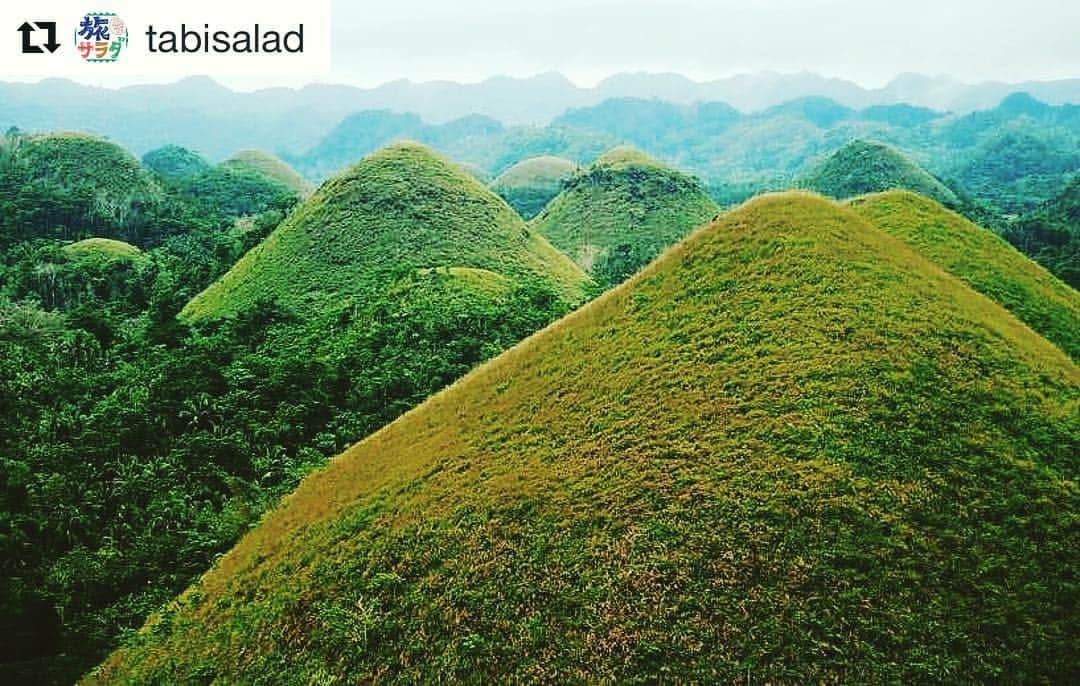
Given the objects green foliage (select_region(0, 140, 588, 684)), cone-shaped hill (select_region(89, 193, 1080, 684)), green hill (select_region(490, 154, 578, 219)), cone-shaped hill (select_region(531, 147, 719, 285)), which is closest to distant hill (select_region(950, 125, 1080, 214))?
cone-shaped hill (select_region(531, 147, 719, 285))

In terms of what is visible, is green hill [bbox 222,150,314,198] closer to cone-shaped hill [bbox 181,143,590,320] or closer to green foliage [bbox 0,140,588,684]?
green foliage [bbox 0,140,588,684]

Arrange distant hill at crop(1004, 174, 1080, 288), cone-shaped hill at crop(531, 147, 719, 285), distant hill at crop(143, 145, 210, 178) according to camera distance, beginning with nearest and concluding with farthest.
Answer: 1. distant hill at crop(1004, 174, 1080, 288)
2. cone-shaped hill at crop(531, 147, 719, 285)
3. distant hill at crop(143, 145, 210, 178)

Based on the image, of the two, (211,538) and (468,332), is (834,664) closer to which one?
(211,538)

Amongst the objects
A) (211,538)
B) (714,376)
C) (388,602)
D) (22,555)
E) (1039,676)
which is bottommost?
(22,555)

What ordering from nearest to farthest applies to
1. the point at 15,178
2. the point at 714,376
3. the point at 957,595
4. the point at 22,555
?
the point at 957,595
the point at 714,376
the point at 22,555
the point at 15,178

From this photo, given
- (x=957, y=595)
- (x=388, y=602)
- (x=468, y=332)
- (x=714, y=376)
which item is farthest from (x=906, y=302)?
(x=468, y=332)

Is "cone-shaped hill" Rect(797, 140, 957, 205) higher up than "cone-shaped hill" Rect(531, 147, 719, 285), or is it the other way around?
"cone-shaped hill" Rect(797, 140, 957, 205)

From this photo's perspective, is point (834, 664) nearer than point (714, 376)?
Yes

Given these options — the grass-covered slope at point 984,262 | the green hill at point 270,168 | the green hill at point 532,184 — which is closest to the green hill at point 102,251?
the green hill at point 270,168
